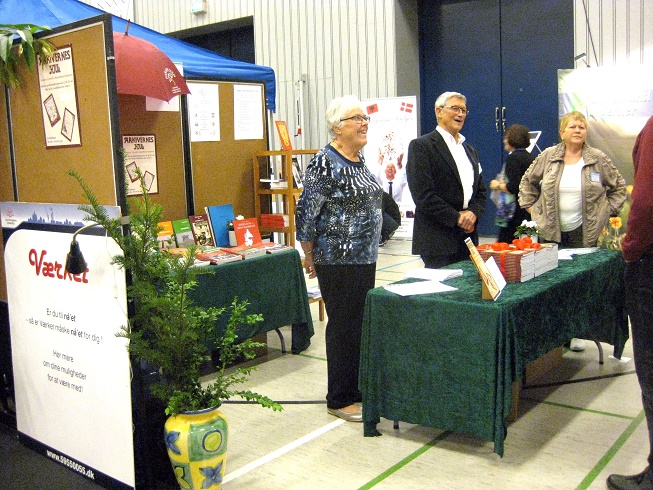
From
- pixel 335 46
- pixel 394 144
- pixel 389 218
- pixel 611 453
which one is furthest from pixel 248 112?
pixel 335 46

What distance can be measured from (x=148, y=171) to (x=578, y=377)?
2.67m

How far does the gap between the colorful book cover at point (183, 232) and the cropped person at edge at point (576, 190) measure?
203 cm

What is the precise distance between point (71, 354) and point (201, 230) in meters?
1.92

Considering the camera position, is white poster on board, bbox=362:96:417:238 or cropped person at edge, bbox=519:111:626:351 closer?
cropped person at edge, bbox=519:111:626:351

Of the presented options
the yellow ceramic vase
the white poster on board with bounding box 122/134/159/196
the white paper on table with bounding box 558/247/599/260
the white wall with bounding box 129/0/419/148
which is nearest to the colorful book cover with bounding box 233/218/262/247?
the white poster on board with bounding box 122/134/159/196

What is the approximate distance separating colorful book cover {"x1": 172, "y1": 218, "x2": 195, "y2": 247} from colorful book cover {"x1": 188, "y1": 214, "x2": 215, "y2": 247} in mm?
23

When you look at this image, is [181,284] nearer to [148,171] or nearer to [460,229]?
[460,229]

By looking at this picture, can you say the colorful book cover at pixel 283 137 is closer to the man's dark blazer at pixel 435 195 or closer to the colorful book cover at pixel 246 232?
the colorful book cover at pixel 246 232

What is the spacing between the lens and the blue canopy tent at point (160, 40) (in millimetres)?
4488

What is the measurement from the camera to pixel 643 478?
2.52 metres

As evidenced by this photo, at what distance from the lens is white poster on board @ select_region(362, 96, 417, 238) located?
8.50 meters

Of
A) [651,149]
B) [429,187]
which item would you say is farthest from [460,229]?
[651,149]

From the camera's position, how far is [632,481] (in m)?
2.54

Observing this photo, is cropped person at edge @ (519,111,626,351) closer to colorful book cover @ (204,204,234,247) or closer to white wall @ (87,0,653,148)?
colorful book cover @ (204,204,234,247)
